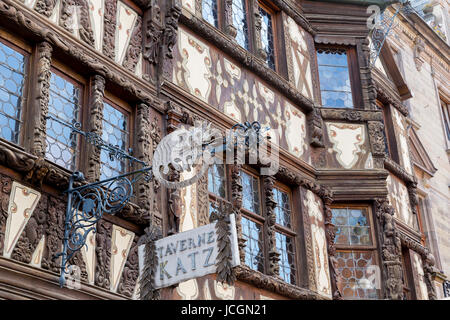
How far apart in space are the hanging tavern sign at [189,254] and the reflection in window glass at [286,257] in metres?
3.61

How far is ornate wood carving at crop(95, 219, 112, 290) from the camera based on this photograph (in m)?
7.85

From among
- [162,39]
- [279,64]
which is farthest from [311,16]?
[162,39]

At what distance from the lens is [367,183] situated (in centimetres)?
1241

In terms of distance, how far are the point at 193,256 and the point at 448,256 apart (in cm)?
1060

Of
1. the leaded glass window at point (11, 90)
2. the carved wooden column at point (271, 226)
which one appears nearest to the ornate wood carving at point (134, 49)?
the leaded glass window at point (11, 90)

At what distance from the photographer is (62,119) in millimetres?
8117

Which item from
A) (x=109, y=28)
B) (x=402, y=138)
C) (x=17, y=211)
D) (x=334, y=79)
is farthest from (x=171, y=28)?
(x=402, y=138)

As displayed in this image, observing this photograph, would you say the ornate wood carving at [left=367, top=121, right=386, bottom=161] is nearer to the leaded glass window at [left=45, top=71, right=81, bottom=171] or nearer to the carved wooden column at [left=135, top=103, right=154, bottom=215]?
the carved wooden column at [left=135, top=103, right=154, bottom=215]

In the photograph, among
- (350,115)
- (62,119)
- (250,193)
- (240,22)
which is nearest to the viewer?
(62,119)

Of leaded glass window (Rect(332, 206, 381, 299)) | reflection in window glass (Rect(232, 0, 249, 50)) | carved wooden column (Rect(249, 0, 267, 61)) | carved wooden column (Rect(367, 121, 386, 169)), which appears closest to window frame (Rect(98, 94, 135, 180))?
reflection in window glass (Rect(232, 0, 249, 50))

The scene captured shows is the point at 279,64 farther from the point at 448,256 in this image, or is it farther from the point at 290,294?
the point at 448,256

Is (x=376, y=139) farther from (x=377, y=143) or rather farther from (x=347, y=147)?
(x=347, y=147)

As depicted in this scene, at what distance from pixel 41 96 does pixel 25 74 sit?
34 cm

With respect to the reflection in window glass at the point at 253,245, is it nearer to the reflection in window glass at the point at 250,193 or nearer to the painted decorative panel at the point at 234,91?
the reflection in window glass at the point at 250,193
